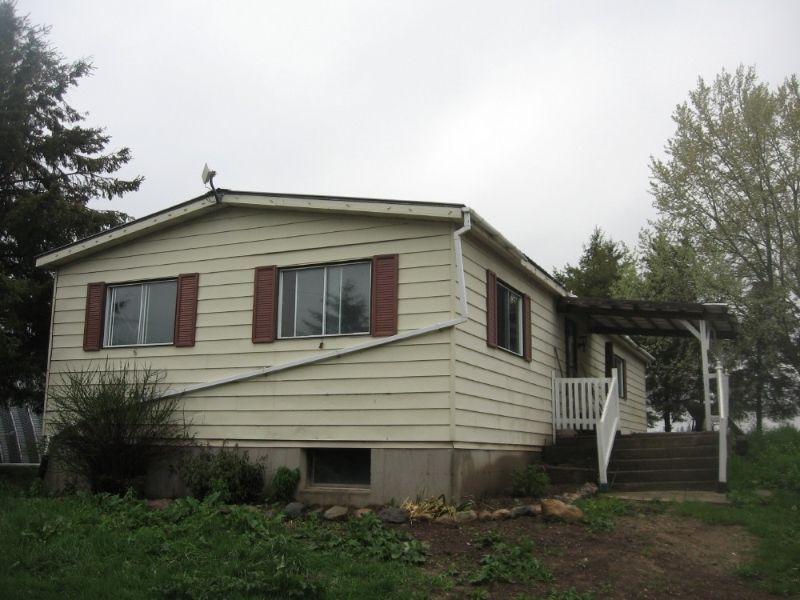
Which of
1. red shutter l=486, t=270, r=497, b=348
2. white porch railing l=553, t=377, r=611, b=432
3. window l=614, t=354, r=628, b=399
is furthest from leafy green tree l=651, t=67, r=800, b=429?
red shutter l=486, t=270, r=497, b=348

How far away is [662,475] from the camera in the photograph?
13.3 meters

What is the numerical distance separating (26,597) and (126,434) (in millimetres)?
4862

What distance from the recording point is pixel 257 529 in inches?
351

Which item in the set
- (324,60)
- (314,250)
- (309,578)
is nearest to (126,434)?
(314,250)

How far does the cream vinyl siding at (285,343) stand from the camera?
10977 millimetres

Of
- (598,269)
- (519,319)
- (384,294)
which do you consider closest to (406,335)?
(384,294)

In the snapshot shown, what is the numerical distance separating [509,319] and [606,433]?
8.06ft

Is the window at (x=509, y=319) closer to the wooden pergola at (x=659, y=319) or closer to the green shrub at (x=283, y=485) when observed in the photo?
the wooden pergola at (x=659, y=319)

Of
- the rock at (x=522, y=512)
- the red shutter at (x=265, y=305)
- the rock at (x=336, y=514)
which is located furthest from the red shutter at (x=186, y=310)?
the rock at (x=522, y=512)

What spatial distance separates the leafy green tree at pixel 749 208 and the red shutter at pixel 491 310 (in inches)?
394

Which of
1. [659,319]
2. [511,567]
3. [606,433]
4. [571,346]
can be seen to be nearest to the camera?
[511,567]

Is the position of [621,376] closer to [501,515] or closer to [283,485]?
[501,515]

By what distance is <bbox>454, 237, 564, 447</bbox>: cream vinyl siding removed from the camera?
36.7 ft

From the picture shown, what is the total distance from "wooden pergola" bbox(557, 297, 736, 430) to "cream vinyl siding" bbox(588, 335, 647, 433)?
1089 mm
